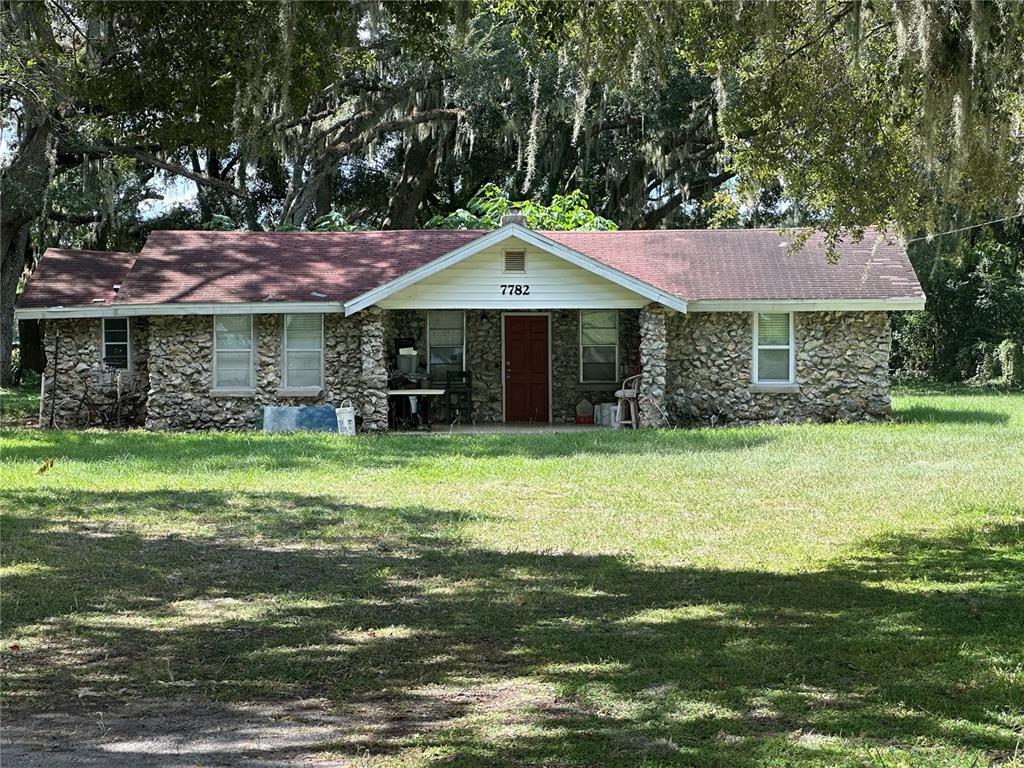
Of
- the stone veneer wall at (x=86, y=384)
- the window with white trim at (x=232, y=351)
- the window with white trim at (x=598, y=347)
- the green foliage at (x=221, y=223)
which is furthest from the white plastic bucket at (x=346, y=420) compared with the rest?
the green foliage at (x=221, y=223)

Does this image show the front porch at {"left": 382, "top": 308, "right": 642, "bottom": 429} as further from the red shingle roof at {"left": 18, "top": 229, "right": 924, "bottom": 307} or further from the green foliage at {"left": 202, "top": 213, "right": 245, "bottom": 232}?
the green foliage at {"left": 202, "top": 213, "right": 245, "bottom": 232}

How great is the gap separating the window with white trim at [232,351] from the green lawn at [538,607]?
632cm

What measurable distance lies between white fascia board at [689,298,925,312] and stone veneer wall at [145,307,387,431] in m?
5.80

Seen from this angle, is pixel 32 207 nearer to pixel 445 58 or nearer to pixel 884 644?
pixel 445 58

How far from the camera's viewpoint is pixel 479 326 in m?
21.7

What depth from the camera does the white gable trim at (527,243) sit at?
1906 cm

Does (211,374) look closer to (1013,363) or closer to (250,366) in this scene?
(250,366)

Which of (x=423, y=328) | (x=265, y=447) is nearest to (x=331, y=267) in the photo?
(x=423, y=328)

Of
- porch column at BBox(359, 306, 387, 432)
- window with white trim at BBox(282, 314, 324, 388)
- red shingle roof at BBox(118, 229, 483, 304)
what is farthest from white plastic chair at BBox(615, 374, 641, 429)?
window with white trim at BBox(282, 314, 324, 388)

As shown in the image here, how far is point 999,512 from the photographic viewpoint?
1046cm

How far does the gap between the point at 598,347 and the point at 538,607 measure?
14887 millimetres

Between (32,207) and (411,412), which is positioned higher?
(32,207)

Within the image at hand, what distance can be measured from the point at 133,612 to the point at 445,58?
457 centimetres

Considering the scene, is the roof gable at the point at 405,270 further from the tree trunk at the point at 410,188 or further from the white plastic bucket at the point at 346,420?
the tree trunk at the point at 410,188
